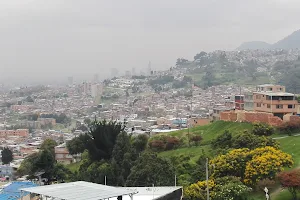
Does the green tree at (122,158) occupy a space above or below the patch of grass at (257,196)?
above

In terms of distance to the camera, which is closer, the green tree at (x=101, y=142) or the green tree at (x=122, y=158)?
the green tree at (x=122, y=158)

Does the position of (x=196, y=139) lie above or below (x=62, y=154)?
above

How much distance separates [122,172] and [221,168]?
5.26 meters

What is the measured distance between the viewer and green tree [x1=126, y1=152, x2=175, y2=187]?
17234 millimetres

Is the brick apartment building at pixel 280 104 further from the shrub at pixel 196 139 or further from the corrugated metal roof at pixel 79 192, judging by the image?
the corrugated metal roof at pixel 79 192

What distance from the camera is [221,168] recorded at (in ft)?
53.4

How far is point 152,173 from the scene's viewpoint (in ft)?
56.9

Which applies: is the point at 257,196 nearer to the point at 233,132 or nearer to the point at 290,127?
the point at 290,127

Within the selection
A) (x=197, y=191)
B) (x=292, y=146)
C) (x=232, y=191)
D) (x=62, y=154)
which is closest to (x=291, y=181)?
(x=232, y=191)

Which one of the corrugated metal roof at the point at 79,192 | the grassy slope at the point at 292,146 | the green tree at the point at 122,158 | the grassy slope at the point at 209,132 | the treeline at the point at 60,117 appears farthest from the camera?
the treeline at the point at 60,117

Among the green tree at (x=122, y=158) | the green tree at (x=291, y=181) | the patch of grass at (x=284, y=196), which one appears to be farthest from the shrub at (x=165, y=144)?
the green tree at (x=291, y=181)

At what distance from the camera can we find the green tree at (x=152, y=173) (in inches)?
679

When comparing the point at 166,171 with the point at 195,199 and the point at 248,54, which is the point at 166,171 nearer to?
the point at 195,199

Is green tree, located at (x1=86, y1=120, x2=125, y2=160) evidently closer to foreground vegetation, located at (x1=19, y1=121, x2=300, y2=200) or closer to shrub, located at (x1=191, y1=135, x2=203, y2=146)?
foreground vegetation, located at (x1=19, y1=121, x2=300, y2=200)
